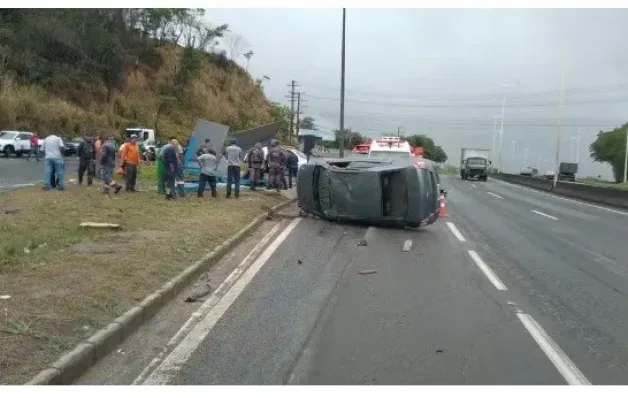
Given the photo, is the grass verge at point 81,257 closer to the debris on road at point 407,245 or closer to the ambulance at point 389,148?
the debris on road at point 407,245

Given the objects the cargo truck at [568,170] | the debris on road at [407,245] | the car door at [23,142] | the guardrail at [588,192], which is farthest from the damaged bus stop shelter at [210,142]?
the cargo truck at [568,170]

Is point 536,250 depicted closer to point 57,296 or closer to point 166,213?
Result: point 166,213

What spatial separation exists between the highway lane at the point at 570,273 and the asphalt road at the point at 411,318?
3 cm

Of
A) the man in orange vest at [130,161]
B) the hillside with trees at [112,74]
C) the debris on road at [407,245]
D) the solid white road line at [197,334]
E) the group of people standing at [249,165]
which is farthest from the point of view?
the hillside with trees at [112,74]

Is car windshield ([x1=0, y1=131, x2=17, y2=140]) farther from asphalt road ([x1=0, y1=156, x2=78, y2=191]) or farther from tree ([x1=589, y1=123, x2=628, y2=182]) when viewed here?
tree ([x1=589, y1=123, x2=628, y2=182])

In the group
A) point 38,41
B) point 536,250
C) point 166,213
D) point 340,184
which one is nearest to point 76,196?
point 166,213

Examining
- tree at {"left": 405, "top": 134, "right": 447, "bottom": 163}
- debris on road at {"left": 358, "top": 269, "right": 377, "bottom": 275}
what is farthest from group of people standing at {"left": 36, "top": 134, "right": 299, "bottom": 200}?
tree at {"left": 405, "top": 134, "right": 447, "bottom": 163}

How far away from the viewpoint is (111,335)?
6039mm

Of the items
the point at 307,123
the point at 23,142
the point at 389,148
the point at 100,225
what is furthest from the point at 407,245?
the point at 307,123

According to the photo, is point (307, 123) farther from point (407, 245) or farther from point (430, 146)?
point (407, 245)

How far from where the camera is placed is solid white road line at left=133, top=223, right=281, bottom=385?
18.3ft

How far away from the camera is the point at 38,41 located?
2063 inches

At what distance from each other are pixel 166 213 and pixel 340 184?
386cm

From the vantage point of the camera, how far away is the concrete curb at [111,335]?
5051 millimetres
